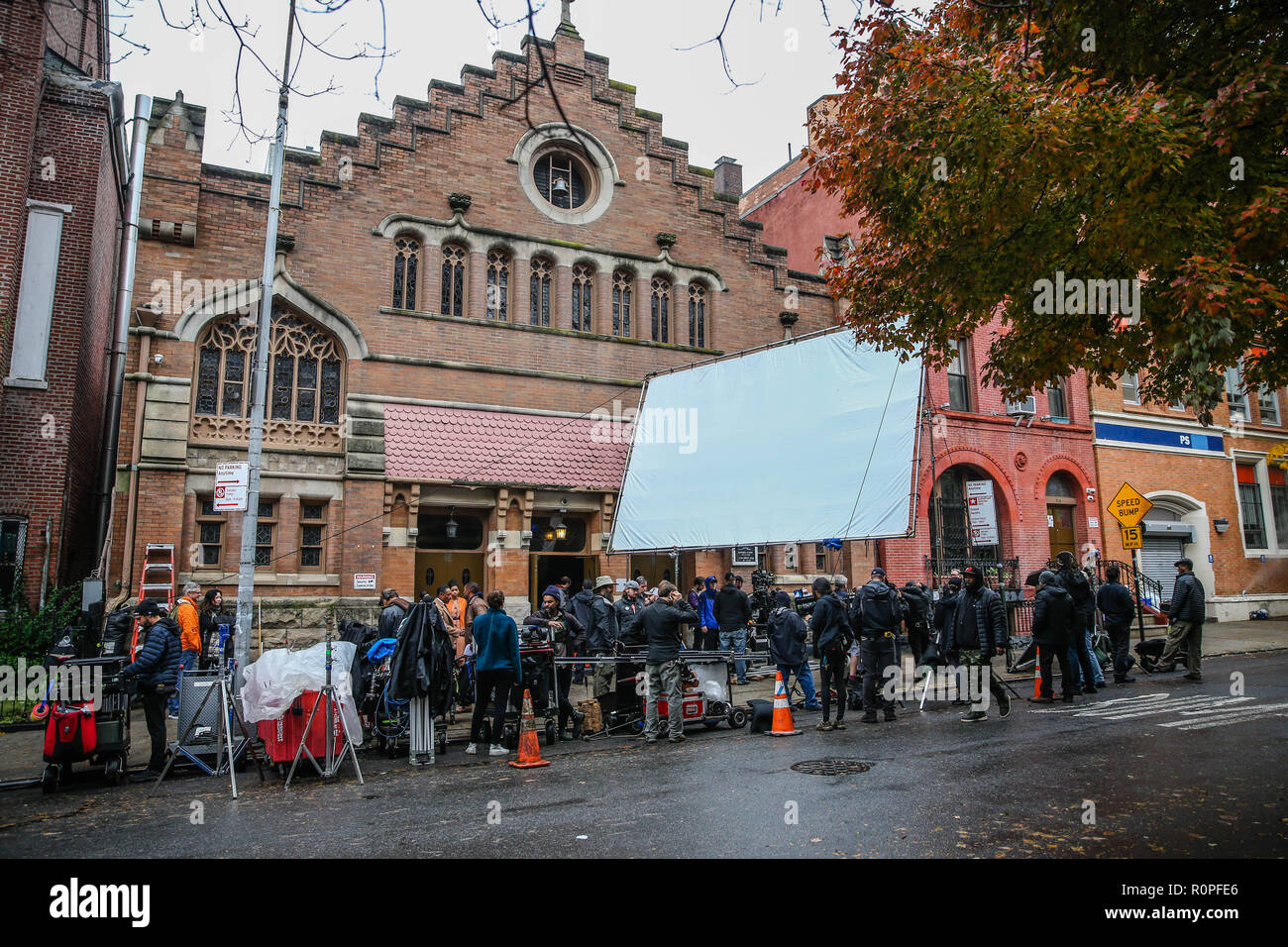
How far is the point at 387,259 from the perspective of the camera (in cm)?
1906

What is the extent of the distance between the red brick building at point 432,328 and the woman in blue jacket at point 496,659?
8.14 meters

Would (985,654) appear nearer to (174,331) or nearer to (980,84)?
(980,84)

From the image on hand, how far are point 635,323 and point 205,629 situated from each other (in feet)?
39.4

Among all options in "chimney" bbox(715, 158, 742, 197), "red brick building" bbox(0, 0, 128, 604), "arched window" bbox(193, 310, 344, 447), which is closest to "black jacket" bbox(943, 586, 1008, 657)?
"arched window" bbox(193, 310, 344, 447)

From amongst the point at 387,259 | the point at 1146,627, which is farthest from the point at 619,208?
the point at 1146,627

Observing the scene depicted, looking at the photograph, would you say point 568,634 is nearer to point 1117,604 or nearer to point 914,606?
point 914,606

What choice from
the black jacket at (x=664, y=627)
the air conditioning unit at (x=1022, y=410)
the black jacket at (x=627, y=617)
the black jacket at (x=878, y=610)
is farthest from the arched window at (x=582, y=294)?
the black jacket at (x=878, y=610)

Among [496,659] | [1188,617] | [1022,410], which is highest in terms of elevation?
[1022,410]

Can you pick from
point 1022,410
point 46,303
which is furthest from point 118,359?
point 1022,410

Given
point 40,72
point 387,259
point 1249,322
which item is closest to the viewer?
point 1249,322

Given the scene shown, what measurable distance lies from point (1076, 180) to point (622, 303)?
1568 cm

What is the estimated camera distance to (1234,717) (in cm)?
995

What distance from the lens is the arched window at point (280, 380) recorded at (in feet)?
57.3

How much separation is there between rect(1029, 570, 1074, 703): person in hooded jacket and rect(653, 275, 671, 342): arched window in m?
12.2
